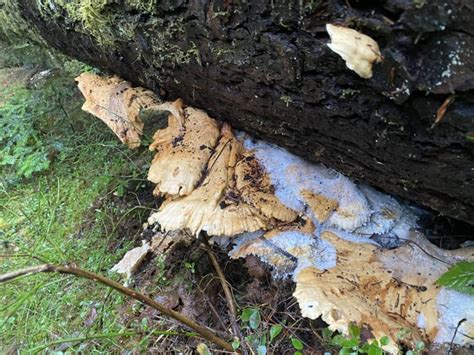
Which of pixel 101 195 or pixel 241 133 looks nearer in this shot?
pixel 241 133

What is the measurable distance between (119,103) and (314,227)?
60.4 inches

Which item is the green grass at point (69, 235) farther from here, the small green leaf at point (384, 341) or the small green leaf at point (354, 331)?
the small green leaf at point (384, 341)

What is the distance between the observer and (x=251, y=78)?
210 cm

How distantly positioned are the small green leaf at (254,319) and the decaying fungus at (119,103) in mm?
1324

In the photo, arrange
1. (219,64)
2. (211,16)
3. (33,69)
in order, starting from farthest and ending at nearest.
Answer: (33,69) < (219,64) < (211,16)

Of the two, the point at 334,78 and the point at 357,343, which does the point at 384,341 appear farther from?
the point at 334,78

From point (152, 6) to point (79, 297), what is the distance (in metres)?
1.87

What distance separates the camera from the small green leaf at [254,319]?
2.24 meters

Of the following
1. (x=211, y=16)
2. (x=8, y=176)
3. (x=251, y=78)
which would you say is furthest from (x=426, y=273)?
(x=8, y=176)

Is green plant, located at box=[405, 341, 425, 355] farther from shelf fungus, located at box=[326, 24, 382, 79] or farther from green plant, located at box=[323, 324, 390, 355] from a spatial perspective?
shelf fungus, located at box=[326, 24, 382, 79]

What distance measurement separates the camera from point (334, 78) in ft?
5.67

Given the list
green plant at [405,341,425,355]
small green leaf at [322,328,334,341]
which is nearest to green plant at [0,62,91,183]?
small green leaf at [322,328,334,341]

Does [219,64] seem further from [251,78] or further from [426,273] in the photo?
[426,273]

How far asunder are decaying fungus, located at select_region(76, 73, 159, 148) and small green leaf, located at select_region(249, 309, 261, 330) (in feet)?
4.34
